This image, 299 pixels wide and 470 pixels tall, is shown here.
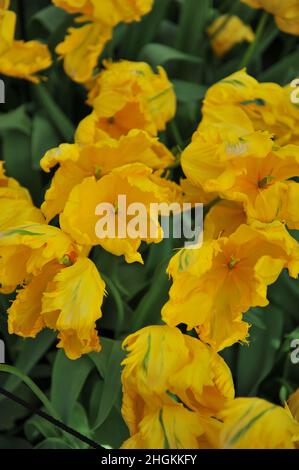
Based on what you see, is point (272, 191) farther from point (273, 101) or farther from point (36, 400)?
→ point (36, 400)

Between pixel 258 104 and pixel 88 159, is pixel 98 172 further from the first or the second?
pixel 258 104

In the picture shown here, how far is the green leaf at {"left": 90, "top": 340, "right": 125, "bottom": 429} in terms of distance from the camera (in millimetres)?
892

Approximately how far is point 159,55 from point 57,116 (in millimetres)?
→ 182

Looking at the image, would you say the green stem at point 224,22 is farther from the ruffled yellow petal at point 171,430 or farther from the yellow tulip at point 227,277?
the ruffled yellow petal at point 171,430

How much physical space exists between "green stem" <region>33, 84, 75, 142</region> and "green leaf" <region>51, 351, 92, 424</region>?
1.13ft

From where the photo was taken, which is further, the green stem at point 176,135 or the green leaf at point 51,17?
the green leaf at point 51,17

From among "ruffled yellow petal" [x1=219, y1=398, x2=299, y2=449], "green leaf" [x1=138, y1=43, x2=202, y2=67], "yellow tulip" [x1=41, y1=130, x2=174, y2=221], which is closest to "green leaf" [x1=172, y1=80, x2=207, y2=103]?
"green leaf" [x1=138, y1=43, x2=202, y2=67]

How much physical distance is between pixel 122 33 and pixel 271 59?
310 mm

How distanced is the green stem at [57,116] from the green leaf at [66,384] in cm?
35

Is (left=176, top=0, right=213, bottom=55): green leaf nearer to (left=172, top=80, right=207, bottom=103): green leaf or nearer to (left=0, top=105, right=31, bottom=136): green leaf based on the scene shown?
(left=172, top=80, right=207, bottom=103): green leaf

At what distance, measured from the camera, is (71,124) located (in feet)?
3.80

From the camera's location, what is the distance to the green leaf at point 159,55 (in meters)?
1.17

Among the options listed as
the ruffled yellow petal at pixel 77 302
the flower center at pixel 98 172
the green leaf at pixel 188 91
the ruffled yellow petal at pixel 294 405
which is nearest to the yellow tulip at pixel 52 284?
the ruffled yellow petal at pixel 77 302

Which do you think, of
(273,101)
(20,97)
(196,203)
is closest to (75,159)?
(196,203)
